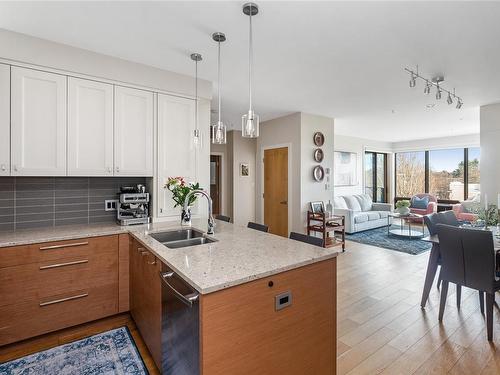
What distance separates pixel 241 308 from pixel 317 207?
13.5ft

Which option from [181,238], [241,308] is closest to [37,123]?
[181,238]

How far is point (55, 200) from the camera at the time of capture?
8.79 feet

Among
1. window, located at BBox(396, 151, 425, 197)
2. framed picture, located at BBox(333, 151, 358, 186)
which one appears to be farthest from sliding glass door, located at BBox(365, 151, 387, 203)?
framed picture, located at BBox(333, 151, 358, 186)

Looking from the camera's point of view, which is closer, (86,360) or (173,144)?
(86,360)

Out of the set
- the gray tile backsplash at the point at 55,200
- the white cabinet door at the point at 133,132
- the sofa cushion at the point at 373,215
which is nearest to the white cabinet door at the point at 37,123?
the gray tile backsplash at the point at 55,200

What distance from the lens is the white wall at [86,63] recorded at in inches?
88.8

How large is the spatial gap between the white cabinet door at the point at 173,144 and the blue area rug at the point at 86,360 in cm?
128

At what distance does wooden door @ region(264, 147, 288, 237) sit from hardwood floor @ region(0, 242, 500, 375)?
216 cm

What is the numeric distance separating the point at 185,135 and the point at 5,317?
7.31 ft

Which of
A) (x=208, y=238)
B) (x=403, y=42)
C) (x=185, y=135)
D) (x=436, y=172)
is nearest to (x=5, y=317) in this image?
(x=208, y=238)

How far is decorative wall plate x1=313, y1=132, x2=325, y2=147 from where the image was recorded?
5.17m

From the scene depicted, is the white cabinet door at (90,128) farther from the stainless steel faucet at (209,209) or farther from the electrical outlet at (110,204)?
the stainless steel faucet at (209,209)

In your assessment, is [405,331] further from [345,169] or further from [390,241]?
[345,169]

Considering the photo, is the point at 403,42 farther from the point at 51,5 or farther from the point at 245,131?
the point at 51,5
